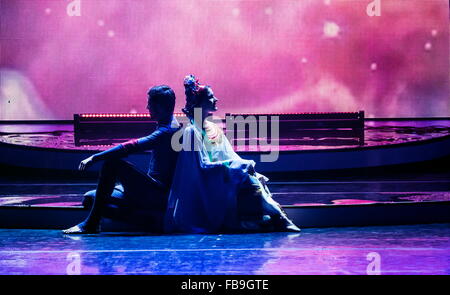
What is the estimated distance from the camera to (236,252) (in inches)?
130

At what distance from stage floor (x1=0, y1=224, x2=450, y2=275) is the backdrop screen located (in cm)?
714

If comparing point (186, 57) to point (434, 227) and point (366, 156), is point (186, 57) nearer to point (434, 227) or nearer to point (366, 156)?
point (366, 156)

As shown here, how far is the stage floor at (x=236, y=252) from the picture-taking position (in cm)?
292

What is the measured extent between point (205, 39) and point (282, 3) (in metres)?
1.43

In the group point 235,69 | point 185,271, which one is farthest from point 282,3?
point 185,271

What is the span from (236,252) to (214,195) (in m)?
0.63

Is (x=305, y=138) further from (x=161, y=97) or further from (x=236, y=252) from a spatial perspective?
(x=236, y=252)

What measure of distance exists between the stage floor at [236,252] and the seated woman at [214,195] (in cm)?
12

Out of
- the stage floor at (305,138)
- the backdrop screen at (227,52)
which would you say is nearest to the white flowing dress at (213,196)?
the stage floor at (305,138)

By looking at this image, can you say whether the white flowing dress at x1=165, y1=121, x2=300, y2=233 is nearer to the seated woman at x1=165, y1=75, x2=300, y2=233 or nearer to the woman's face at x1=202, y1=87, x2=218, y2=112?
the seated woman at x1=165, y1=75, x2=300, y2=233

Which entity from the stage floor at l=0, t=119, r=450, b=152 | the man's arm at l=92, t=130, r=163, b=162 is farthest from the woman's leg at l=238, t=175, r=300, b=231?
the stage floor at l=0, t=119, r=450, b=152

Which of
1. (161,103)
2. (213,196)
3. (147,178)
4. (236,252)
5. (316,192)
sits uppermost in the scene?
(161,103)

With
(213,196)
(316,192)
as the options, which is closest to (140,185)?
(213,196)
